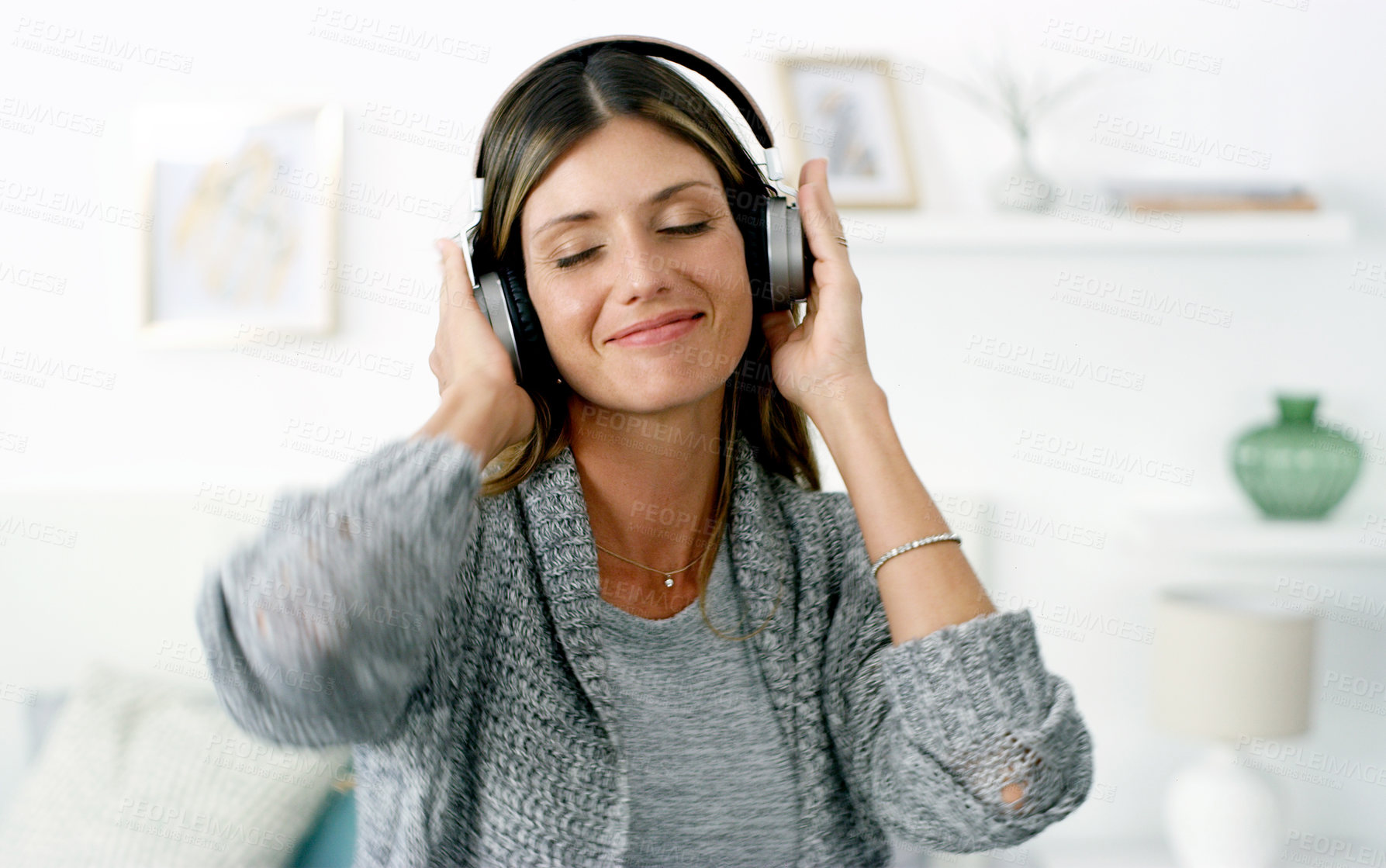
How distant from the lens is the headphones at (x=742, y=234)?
1059mm

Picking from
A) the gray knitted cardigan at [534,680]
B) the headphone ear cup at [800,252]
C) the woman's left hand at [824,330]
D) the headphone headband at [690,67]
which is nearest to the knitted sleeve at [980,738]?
the gray knitted cardigan at [534,680]

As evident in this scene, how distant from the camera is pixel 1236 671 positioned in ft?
6.84

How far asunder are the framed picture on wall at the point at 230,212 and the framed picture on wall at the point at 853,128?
93cm

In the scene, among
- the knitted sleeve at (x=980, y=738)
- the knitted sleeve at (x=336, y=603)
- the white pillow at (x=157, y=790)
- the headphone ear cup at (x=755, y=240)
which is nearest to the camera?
the knitted sleeve at (x=336, y=603)

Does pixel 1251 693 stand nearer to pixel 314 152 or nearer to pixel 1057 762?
pixel 1057 762

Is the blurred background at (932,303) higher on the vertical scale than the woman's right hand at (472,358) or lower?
higher

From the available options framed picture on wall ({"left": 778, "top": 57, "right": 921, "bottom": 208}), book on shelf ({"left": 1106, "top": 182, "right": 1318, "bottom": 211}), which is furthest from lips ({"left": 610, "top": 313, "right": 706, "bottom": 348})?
book on shelf ({"left": 1106, "top": 182, "right": 1318, "bottom": 211})

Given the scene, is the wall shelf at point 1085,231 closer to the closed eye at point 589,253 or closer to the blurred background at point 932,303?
the blurred background at point 932,303

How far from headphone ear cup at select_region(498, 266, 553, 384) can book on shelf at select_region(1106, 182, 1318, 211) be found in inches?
61.5

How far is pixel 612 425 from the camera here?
1.14 m

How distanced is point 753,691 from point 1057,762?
29 cm

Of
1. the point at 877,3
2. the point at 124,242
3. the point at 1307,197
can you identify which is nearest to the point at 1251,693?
the point at 1307,197

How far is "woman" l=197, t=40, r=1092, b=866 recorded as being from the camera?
83 centimetres

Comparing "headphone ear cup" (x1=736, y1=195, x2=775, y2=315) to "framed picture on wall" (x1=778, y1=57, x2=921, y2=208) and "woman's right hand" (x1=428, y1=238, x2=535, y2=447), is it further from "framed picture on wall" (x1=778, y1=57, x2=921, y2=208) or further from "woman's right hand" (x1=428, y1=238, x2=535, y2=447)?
"framed picture on wall" (x1=778, y1=57, x2=921, y2=208)
